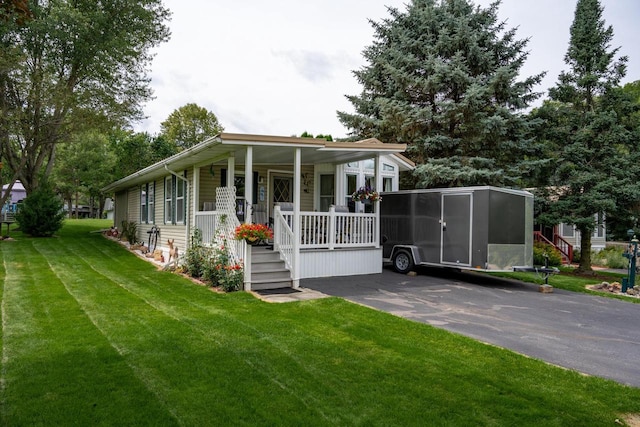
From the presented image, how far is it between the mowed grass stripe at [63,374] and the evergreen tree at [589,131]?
12.4 meters

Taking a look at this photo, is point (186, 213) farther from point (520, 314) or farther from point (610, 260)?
point (610, 260)

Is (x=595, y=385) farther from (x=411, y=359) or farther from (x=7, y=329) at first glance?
(x=7, y=329)

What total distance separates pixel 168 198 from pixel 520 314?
32.7 feet

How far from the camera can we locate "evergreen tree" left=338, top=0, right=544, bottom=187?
14.1 metres

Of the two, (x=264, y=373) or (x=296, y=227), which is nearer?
(x=264, y=373)

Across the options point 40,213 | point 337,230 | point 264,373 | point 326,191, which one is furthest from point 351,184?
point 40,213

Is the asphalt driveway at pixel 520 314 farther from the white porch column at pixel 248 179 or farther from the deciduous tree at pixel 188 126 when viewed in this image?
the deciduous tree at pixel 188 126

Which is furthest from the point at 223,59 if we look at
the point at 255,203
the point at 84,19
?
the point at 255,203

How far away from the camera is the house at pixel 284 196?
8289mm

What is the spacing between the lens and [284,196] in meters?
12.3

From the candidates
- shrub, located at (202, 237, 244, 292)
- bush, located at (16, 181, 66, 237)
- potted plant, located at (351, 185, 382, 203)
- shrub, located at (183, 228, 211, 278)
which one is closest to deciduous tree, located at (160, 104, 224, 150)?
bush, located at (16, 181, 66, 237)

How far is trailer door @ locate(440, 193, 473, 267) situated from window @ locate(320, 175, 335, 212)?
3.52 meters

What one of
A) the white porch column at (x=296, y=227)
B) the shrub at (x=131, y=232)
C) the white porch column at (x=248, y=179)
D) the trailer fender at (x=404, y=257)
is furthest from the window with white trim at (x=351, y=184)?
the shrub at (x=131, y=232)

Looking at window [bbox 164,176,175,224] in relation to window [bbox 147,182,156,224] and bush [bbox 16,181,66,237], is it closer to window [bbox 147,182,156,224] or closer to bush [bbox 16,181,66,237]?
window [bbox 147,182,156,224]
